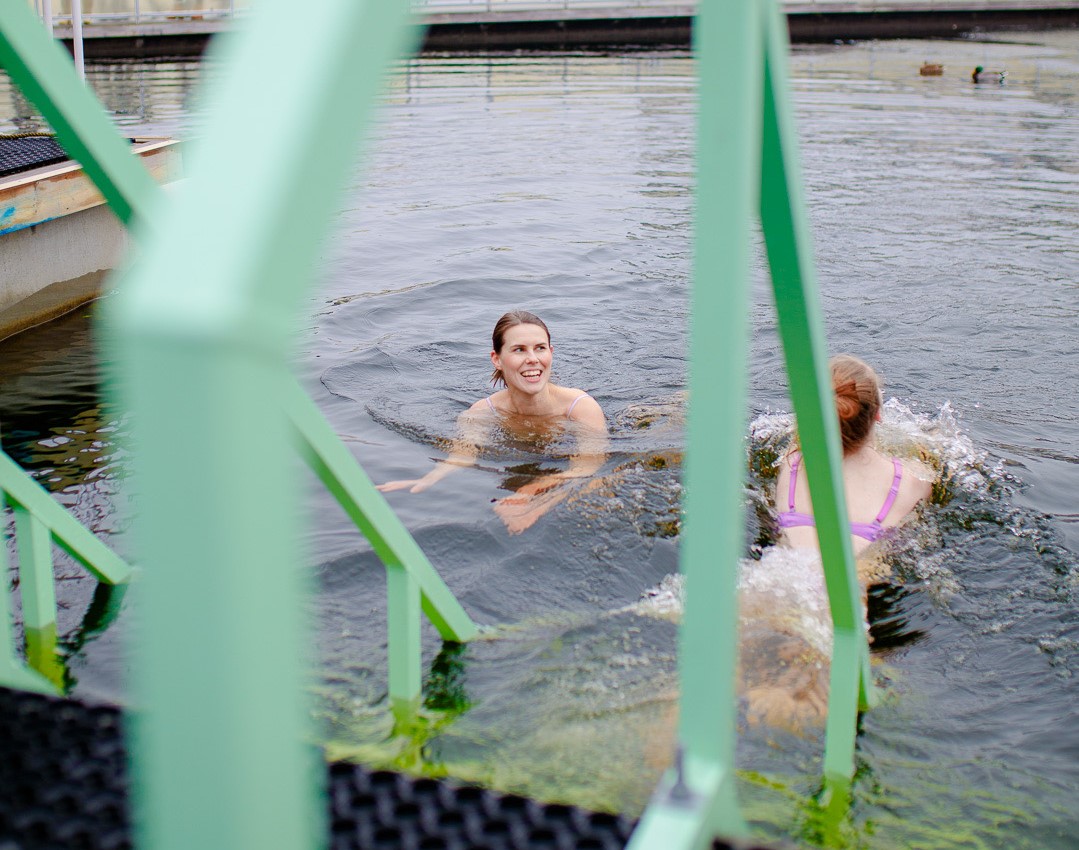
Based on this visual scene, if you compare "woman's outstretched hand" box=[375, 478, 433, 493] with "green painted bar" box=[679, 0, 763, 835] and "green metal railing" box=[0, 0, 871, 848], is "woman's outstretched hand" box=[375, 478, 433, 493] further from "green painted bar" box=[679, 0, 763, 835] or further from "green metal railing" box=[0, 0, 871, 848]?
"green metal railing" box=[0, 0, 871, 848]

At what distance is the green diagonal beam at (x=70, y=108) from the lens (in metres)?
1.90

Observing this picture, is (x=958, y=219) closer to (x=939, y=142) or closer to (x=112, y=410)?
(x=939, y=142)

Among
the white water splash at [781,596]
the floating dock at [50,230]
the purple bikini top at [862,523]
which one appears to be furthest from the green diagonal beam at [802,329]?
the floating dock at [50,230]

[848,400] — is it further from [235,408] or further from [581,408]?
[235,408]

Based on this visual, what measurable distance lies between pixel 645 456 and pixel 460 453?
1044mm

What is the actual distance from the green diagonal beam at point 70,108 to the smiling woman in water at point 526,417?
318 cm

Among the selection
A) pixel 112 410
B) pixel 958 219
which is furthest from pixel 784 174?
pixel 958 219

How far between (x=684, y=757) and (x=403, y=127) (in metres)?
17.3

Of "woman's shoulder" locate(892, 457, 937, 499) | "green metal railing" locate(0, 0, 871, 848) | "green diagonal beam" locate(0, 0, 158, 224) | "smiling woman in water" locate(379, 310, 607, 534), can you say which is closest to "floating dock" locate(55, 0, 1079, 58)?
"smiling woman in water" locate(379, 310, 607, 534)

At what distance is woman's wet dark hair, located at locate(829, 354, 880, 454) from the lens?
4.73 meters

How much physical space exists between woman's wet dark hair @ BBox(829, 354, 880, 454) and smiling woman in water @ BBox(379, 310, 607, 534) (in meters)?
1.41

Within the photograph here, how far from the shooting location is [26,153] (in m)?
8.04

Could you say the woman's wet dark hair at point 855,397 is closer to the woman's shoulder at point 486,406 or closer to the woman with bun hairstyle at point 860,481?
the woman with bun hairstyle at point 860,481

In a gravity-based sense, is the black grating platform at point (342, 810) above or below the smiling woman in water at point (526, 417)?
above
